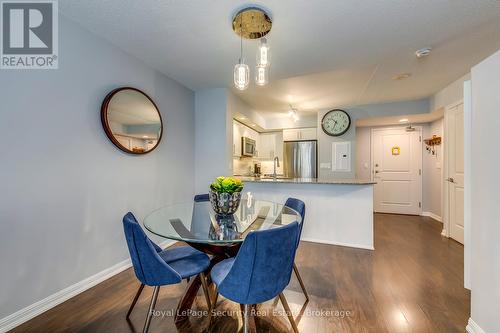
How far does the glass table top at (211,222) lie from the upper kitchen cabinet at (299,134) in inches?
130

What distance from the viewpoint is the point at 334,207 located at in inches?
120

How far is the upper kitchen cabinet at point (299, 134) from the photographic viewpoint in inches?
202

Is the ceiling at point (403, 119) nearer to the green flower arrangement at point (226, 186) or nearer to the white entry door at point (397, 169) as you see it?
the white entry door at point (397, 169)

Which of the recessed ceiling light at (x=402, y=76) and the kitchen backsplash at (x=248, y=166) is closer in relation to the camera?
the recessed ceiling light at (x=402, y=76)

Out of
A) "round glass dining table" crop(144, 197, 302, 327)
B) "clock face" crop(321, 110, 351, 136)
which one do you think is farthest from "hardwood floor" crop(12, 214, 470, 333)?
"clock face" crop(321, 110, 351, 136)

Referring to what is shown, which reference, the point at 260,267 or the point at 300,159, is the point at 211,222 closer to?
the point at 260,267

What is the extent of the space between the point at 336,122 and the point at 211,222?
381 centimetres

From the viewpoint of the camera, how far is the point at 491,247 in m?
1.30

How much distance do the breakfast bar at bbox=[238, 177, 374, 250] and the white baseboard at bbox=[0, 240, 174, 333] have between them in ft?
6.65

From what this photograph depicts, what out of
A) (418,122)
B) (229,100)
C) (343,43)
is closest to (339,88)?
(343,43)

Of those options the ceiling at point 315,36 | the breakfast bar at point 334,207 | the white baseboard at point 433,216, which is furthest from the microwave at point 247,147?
the white baseboard at point 433,216

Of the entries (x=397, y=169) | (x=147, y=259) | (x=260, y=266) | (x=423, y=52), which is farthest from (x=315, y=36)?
(x=397, y=169)

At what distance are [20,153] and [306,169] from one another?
15.0ft

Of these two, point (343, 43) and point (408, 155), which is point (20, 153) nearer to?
point (343, 43)
